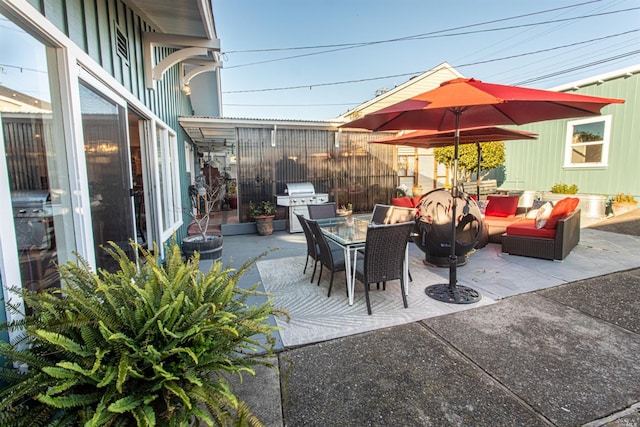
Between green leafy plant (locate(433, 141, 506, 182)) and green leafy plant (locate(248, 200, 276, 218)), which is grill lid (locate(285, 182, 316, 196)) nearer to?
green leafy plant (locate(248, 200, 276, 218))

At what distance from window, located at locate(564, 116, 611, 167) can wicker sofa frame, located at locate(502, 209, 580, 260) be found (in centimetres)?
468

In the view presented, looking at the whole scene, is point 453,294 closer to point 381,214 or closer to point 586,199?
point 381,214

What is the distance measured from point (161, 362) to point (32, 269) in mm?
1035

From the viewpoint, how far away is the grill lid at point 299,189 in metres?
7.36

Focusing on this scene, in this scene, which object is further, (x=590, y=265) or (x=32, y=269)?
(x=590, y=265)

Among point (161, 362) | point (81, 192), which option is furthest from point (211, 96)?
point (161, 362)

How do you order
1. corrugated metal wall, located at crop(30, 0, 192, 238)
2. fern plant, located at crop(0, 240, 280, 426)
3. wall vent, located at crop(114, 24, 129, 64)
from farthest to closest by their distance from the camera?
1. wall vent, located at crop(114, 24, 129, 64)
2. corrugated metal wall, located at crop(30, 0, 192, 238)
3. fern plant, located at crop(0, 240, 280, 426)

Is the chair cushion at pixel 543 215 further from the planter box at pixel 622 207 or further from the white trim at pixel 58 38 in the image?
the white trim at pixel 58 38

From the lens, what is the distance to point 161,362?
4.21ft

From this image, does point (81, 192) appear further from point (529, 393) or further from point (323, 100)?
point (323, 100)

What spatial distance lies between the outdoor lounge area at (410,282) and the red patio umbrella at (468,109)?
381 mm

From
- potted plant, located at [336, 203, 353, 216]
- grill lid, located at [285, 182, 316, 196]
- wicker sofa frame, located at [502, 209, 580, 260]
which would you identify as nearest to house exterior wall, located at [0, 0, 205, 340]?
grill lid, located at [285, 182, 316, 196]

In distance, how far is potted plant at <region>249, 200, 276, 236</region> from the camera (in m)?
6.96

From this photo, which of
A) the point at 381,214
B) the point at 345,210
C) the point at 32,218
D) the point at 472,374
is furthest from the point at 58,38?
the point at 345,210
